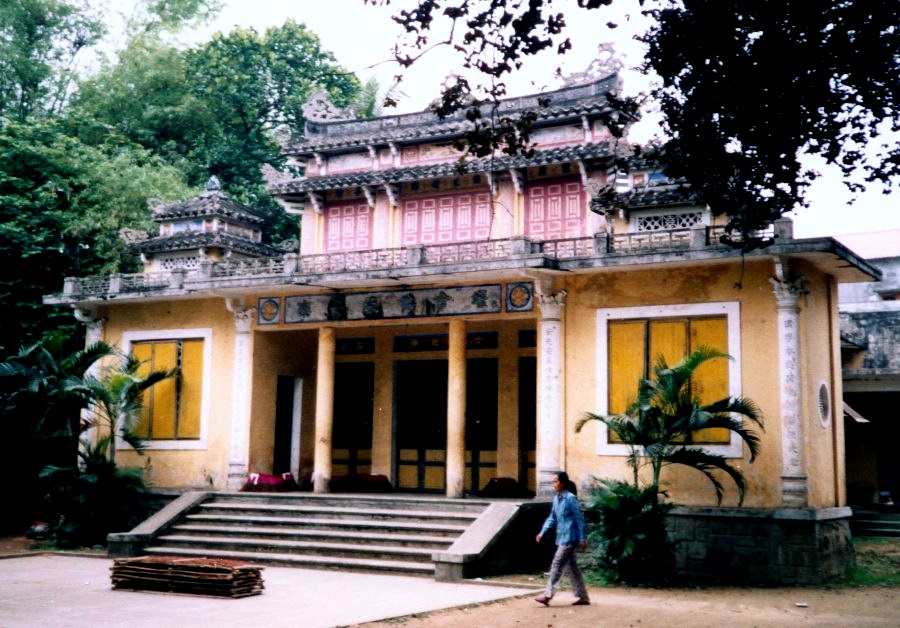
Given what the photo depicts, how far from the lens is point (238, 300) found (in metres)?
17.4

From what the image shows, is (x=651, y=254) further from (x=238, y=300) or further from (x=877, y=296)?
(x=877, y=296)

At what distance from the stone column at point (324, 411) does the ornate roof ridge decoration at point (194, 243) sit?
16.6 ft

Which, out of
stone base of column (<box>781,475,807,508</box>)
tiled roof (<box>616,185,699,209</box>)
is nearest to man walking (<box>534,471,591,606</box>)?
stone base of column (<box>781,475,807,508</box>)

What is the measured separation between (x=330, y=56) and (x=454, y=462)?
2340 centimetres

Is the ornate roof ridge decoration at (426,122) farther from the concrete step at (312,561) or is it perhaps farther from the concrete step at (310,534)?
the concrete step at (312,561)

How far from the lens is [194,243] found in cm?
2081

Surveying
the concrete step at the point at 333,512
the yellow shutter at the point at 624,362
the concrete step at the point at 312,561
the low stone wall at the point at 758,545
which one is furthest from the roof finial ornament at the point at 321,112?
the low stone wall at the point at 758,545

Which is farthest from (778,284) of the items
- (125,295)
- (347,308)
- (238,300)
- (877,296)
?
(877,296)

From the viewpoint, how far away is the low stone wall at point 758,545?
12375mm

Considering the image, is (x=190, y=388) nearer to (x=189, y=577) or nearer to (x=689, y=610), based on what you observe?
(x=189, y=577)

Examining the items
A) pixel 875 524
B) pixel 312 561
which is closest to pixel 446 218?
pixel 312 561

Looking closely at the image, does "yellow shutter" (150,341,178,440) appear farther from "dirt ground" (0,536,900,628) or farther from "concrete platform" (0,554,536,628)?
"dirt ground" (0,536,900,628)

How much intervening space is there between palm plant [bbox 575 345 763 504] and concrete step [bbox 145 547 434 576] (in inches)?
125

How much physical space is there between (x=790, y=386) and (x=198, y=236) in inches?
516
